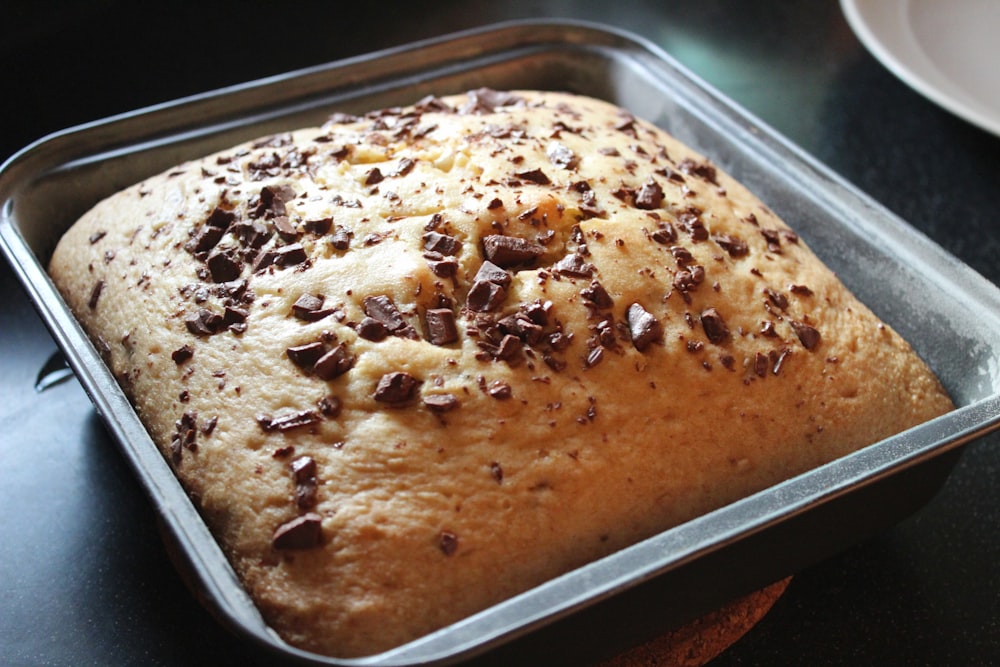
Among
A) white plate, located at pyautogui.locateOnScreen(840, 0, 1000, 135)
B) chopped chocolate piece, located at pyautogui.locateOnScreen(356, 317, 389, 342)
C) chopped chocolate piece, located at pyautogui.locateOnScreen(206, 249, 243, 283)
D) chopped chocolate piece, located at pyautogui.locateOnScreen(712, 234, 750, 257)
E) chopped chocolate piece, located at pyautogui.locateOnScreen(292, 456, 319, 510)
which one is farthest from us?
white plate, located at pyautogui.locateOnScreen(840, 0, 1000, 135)

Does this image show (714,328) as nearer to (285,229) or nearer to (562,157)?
(562,157)

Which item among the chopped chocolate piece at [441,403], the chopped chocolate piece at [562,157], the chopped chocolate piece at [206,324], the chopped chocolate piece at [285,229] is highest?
the chopped chocolate piece at [562,157]

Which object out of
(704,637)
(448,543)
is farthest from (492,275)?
(704,637)

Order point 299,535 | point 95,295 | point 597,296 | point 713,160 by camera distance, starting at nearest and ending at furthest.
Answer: point 299,535
point 597,296
point 95,295
point 713,160

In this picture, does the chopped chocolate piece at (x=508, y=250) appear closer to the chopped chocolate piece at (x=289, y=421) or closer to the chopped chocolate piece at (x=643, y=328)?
the chopped chocolate piece at (x=643, y=328)

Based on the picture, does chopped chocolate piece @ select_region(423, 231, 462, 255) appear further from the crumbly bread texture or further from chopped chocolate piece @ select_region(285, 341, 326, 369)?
chopped chocolate piece @ select_region(285, 341, 326, 369)

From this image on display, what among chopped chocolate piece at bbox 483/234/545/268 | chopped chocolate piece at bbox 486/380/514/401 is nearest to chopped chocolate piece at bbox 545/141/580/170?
chopped chocolate piece at bbox 483/234/545/268

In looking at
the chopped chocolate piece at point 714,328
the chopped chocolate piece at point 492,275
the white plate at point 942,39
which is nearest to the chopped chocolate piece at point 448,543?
the chopped chocolate piece at point 492,275
